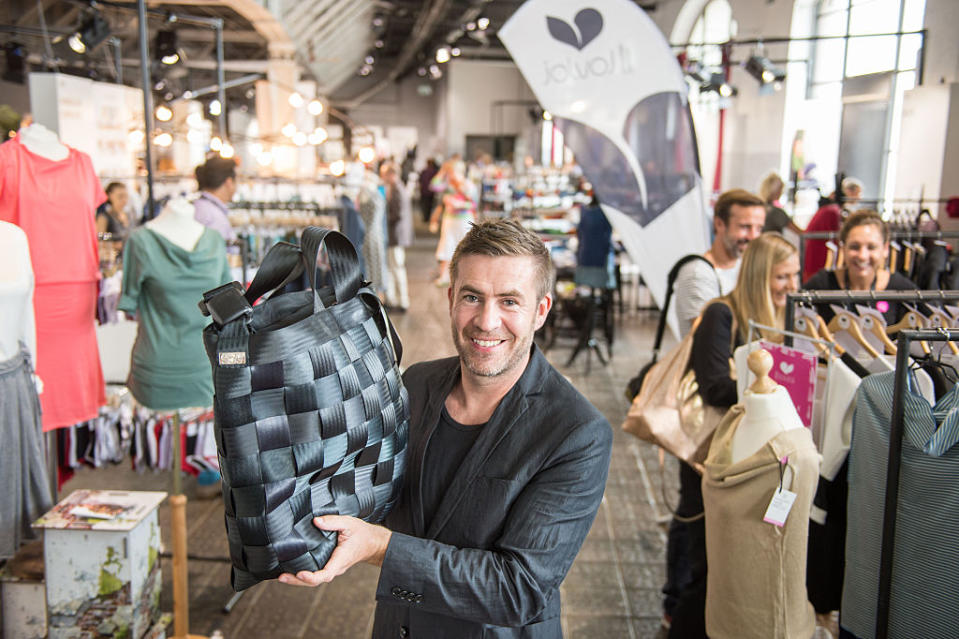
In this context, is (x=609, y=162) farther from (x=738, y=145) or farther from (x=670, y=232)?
(x=738, y=145)

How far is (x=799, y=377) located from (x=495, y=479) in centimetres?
105

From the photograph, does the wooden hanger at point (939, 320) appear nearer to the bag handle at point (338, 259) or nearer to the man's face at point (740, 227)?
the man's face at point (740, 227)

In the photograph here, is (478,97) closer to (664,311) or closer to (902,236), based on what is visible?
(902,236)

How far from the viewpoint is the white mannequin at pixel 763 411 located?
1675 mm

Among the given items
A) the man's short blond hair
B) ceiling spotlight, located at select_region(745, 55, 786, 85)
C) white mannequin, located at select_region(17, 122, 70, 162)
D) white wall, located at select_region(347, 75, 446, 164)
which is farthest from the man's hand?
white wall, located at select_region(347, 75, 446, 164)

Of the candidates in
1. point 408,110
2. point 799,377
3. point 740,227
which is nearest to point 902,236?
point 740,227

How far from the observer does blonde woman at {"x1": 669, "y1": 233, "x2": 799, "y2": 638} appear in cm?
236

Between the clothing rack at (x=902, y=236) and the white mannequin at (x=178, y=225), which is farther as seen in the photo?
the clothing rack at (x=902, y=236)

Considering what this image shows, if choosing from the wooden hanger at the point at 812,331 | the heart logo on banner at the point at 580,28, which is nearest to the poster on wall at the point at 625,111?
the heart logo on banner at the point at 580,28

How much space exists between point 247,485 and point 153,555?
1827 millimetres

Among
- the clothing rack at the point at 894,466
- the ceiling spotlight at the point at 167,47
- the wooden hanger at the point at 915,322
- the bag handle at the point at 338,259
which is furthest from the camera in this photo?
the ceiling spotlight at the point at 167,47

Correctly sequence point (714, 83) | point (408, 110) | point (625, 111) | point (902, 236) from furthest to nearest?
1. point (408, 110)
2. point (714, 83)
3. point (902, 236)
4. point (625, 111)

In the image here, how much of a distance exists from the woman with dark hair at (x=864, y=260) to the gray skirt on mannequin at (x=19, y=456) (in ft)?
9.25

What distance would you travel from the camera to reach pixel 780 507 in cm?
160
